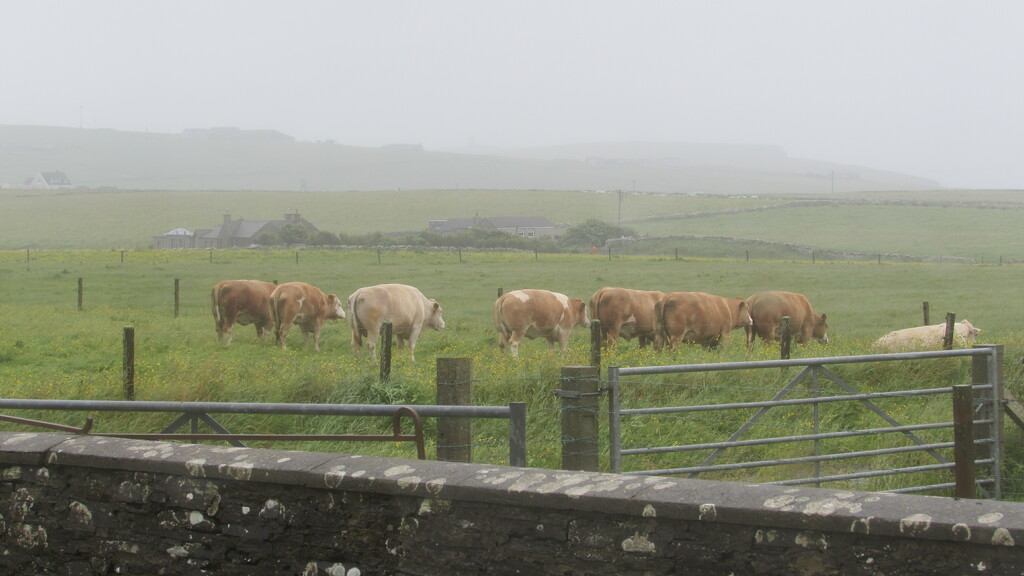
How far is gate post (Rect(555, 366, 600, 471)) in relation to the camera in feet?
24.1

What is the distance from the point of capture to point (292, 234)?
69.4 m

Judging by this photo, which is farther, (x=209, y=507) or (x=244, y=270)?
(x=244, y=270)

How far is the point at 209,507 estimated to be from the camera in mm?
4641

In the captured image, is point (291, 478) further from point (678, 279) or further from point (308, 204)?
point (308, 204)

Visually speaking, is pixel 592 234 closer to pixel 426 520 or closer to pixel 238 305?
pixel 238 305

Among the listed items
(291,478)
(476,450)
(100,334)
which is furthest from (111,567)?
(100,334)

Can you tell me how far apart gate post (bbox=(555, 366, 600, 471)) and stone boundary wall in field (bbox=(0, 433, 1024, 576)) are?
9.80 ft

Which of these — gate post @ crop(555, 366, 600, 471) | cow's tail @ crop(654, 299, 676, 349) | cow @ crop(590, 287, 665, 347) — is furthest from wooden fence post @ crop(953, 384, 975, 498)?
cow @ crop(590, 287, 665, 347)

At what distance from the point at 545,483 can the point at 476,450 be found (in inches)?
242

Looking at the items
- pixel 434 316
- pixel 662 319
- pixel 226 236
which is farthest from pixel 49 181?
pixel 662 319

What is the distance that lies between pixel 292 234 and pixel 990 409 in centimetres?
6310

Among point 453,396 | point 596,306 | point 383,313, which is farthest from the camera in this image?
point 383,313

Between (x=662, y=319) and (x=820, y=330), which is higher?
(x=662, y=319)

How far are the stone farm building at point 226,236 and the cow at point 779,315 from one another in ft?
174
